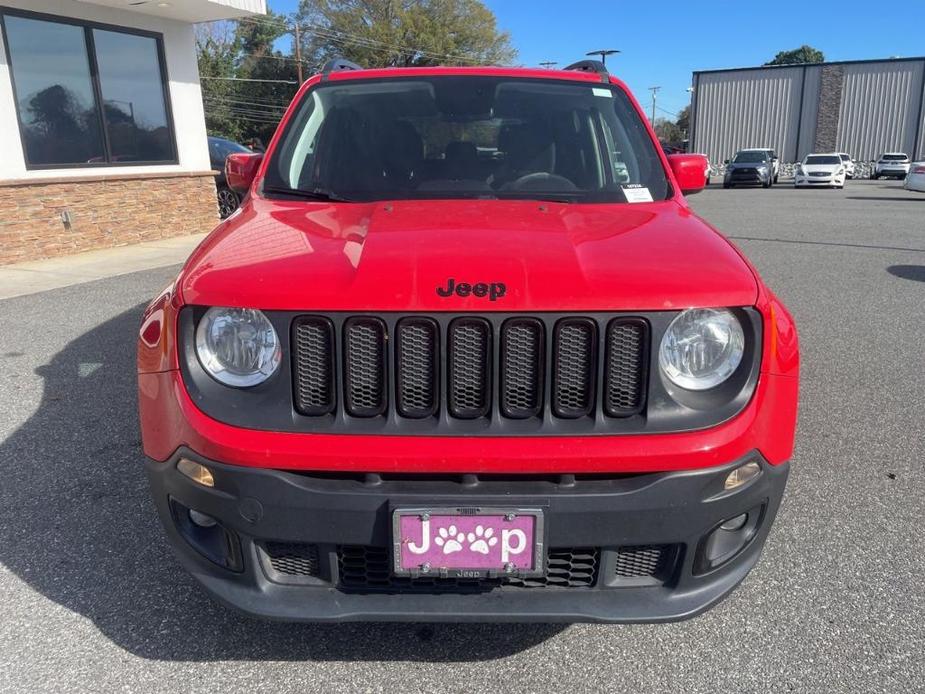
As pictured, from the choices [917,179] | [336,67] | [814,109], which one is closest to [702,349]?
[336,67]

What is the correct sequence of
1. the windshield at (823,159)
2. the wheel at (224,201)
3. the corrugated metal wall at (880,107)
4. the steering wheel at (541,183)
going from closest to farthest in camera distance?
the steering wheel at (541,183), the wheel at (224,201), the windshield at (823,159), the corrugated metal wall at (880,107)

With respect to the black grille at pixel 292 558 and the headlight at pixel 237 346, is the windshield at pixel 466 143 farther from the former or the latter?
the black grille at pixel 292 558

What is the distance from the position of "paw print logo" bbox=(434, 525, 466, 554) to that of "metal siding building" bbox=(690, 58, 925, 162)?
162 ft

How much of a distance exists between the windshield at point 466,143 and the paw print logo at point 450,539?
4.59ft

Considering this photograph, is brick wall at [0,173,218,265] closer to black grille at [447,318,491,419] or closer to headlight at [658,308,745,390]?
black grille at [447,318,491,419]

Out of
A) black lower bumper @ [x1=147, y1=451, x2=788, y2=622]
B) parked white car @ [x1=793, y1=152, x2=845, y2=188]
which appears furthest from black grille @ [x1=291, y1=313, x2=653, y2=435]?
parked white car @ [x1=793, y1=152, x2=845, y2=188]

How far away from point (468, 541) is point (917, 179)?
79.4 feet

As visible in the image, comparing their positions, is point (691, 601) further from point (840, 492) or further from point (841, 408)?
point (841, 408)

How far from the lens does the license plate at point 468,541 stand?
6.01 feet

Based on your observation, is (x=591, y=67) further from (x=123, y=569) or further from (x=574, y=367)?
(x=123, y=569)

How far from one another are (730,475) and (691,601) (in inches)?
14.3

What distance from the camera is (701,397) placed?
195 centimetres


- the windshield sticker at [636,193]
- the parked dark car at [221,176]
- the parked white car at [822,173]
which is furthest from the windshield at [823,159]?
the windshield sticker at [636,193]

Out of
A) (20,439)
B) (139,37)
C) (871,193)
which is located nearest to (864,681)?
(20,439)
